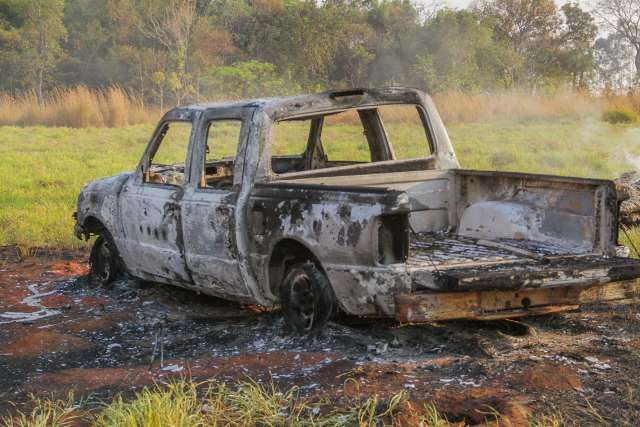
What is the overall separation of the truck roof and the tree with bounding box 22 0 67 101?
105ft

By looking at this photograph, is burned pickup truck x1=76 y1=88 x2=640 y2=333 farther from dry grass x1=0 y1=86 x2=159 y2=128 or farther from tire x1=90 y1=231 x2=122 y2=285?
dry grass x1=0 y1=86 x2=159 y2=128

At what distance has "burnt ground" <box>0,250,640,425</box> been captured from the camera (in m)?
5.19

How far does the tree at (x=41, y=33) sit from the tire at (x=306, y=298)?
3287 centimetres

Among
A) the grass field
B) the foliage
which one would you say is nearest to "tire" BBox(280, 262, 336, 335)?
the grass field

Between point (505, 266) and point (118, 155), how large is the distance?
15.0 m

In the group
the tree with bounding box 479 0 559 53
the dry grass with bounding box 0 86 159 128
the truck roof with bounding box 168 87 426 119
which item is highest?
the tree with bounding box 479 0 559 53

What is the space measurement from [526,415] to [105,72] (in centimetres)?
3694

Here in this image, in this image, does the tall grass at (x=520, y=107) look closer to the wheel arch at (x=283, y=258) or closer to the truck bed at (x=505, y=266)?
the truck bed at (x=505, y=266)

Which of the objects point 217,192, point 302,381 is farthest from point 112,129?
point 302,381

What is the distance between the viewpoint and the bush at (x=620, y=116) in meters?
22.2

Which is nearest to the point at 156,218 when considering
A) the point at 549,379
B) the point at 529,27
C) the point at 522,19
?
the point at 549,379

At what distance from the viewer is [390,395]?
5188mm

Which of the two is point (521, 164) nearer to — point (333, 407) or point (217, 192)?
point (217, 192)

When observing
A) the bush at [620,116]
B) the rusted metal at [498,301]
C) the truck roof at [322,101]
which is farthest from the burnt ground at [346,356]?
the bush at [620,116]
